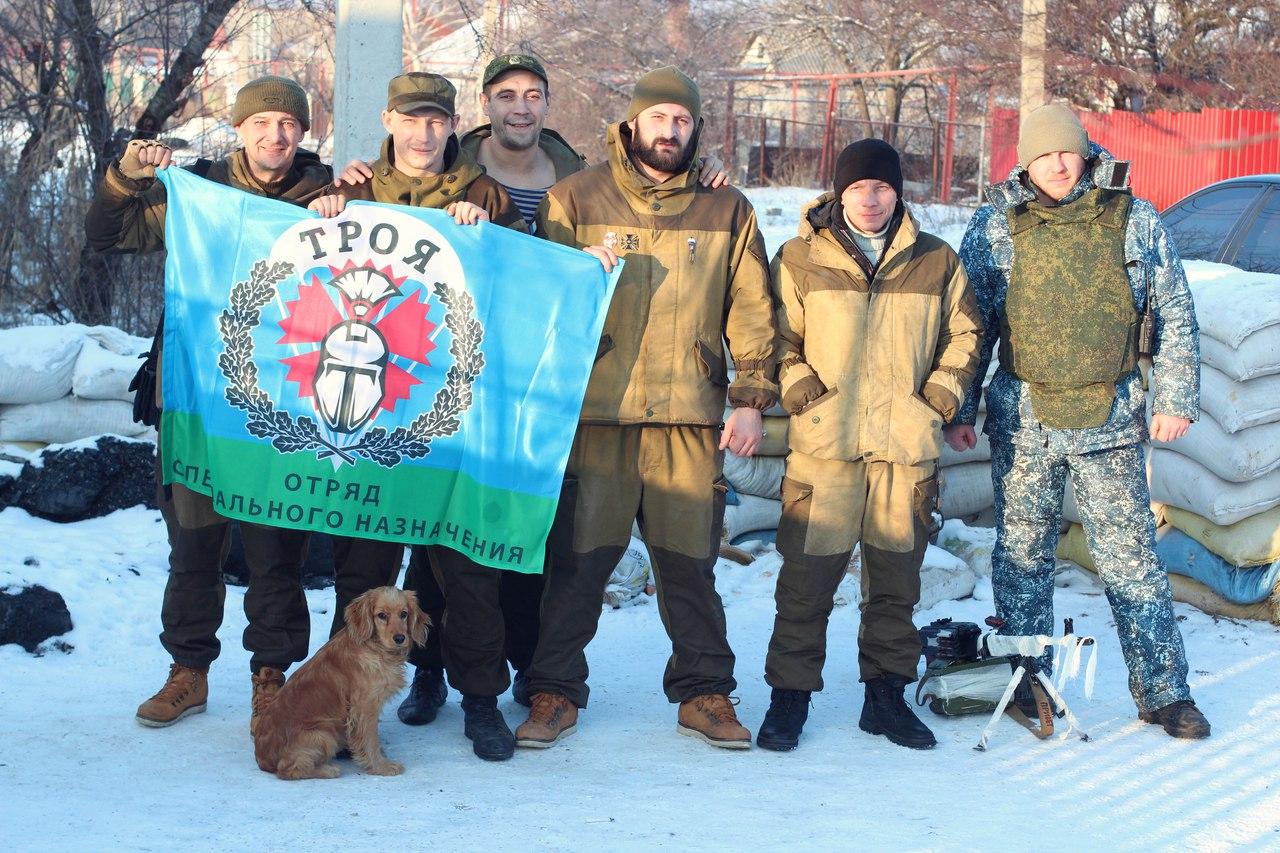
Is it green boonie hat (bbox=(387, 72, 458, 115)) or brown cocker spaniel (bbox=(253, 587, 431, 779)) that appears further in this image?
green boonie hat (bbox=(387, 72, 458, 115))

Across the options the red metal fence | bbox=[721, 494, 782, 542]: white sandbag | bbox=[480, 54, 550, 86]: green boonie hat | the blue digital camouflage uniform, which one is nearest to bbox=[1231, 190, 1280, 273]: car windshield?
bbox=[721, 494, 782, 542]: white sandbag

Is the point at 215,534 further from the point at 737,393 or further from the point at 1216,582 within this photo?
the point at 1216,582

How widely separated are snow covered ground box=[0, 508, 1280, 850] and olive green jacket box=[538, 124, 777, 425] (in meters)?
1.18

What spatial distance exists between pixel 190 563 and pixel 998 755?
2795 millimetres

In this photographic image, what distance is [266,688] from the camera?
4.72 m

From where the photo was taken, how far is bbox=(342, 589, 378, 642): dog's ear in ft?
14.3

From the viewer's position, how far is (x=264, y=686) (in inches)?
186

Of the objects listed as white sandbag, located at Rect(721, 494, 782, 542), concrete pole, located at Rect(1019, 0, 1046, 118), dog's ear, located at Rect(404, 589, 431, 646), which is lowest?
white sandbag, located at Rect(721, 494, 782, 542)

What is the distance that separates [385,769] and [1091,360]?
8.96ft

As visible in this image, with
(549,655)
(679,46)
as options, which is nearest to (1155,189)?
(679,46)

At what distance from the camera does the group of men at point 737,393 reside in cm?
474

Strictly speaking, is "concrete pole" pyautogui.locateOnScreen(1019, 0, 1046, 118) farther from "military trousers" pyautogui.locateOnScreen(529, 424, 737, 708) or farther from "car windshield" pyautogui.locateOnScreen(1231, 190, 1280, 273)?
"military trousers" pyautogui.locateOnScreen(529, 424, 737, 708)

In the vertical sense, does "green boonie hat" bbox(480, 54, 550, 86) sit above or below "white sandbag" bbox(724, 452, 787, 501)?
above

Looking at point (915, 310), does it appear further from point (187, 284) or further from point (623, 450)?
point (187, 284)
